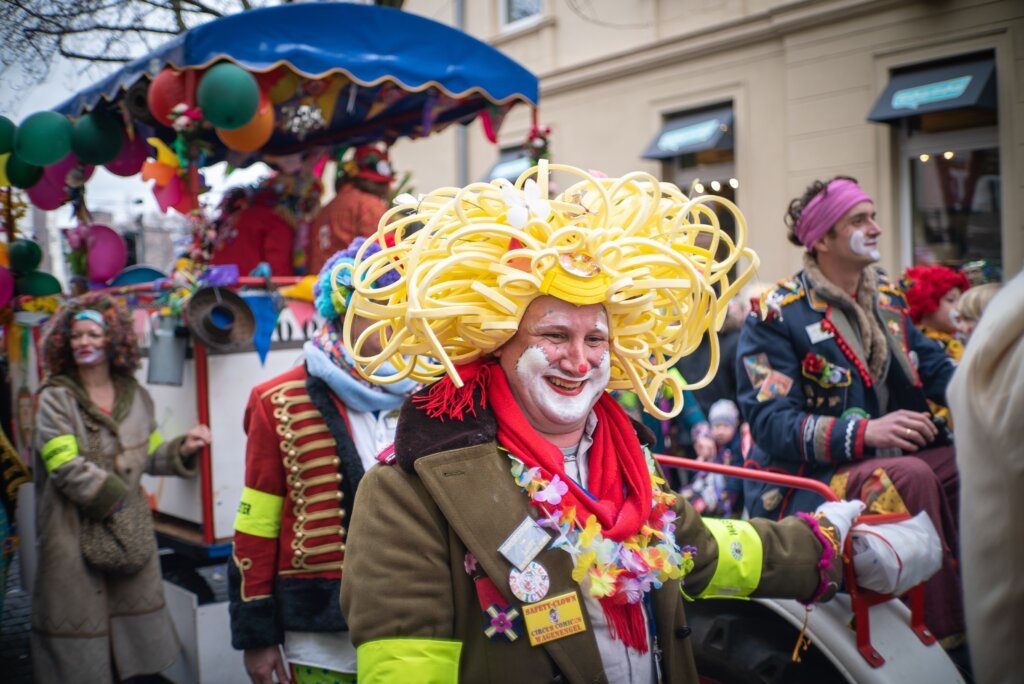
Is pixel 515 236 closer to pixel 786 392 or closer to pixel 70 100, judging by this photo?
pixel 786 392

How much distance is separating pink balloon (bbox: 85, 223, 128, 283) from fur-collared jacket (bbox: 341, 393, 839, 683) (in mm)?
5275

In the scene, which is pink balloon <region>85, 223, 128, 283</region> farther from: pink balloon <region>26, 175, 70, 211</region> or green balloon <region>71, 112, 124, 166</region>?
green balloon <region>71, 112, 124, 166</region>

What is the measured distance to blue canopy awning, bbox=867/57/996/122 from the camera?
7551mm

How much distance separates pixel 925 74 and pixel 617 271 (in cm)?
780

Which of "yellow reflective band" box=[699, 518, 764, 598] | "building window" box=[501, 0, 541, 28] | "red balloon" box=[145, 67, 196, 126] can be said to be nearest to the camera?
"yellow reflective band" box=[699, 518, 764, 598]

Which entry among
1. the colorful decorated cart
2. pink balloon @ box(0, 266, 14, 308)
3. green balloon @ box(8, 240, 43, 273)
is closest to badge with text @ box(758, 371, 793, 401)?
the colorful decorated cart

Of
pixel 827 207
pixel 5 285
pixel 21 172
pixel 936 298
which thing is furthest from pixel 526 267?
pixel 21 172

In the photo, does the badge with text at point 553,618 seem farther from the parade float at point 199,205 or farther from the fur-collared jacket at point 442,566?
the parade float at point 199,205

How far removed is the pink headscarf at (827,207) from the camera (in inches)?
136

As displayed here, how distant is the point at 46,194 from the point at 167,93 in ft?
5.88

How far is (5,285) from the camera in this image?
520 centimetres

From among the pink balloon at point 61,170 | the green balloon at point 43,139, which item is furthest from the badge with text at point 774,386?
the pink balloon at point 61,170

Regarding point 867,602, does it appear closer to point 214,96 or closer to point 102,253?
point 214,96

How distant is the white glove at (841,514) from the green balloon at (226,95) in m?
3.82
